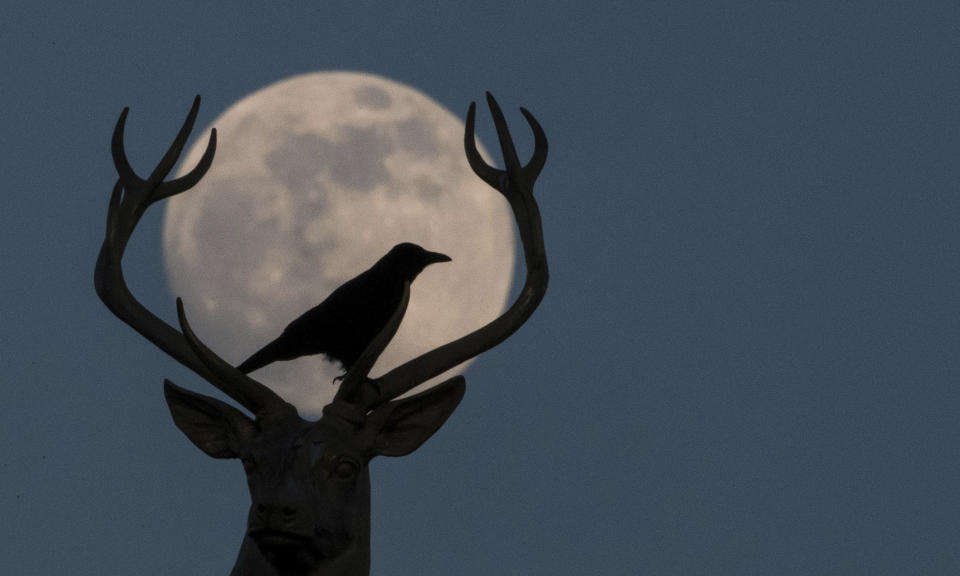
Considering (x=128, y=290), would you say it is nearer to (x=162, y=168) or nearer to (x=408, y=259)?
(x=162, y=168)

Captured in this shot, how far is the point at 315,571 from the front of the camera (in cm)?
1101

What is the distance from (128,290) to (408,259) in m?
1.73

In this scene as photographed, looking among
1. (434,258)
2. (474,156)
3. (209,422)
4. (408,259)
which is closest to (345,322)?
(408,259)

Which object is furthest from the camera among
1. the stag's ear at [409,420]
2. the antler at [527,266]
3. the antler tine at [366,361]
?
the antler at [527,266]

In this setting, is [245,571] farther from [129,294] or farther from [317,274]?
[317,274]

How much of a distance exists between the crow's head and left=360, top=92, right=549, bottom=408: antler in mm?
578

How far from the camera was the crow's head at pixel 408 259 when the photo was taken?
13.0 meters

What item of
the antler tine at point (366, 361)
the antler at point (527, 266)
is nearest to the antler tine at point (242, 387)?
the antler tine at point (366, 361)

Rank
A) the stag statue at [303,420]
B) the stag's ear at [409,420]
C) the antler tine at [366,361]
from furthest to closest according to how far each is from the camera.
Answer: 1. the stag's ear at [409,420]
2. the antler tine at [366,361]
3. the stag statue at [303,420]

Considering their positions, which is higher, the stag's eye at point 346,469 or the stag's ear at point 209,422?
the stag's ear at point 209,422

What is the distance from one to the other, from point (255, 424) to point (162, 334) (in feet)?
3.03

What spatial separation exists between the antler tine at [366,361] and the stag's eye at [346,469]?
39 cm

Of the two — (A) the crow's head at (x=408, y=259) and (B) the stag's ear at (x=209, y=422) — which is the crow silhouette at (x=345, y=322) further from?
(B) the stag's ear at (x=209, y=422)

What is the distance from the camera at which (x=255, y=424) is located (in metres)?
11.5
